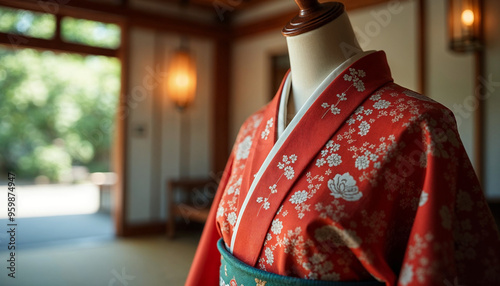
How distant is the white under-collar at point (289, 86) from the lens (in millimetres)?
798

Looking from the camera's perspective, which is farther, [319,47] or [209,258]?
[209,258]

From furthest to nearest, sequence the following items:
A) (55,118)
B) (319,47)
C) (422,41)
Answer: (55,118) → (422,41) → (319,47)

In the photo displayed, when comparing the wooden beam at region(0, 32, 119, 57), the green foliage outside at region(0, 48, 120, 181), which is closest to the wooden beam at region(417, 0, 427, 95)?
the wooden beam at region(0, 32, 119, 57)

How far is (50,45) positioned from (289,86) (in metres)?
4.23

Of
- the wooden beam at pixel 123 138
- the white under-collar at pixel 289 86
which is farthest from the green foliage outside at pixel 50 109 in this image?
the white under-collar at pixel 289 86

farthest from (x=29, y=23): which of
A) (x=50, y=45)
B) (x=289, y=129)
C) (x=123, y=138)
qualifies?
(x=289, y=129)

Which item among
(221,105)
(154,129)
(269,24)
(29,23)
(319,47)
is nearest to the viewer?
(319,47)

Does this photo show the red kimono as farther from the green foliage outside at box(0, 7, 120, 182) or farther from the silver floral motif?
the green foliage outside at box(0, 7, 120, 182)

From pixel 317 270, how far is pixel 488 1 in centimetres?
325

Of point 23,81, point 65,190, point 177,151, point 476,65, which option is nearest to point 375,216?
point 476,65

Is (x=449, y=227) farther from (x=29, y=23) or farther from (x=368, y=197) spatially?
(x=29, y=23)

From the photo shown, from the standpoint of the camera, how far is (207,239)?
3.32 feet

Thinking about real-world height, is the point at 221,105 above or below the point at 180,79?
below

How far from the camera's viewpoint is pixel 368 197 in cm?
63
